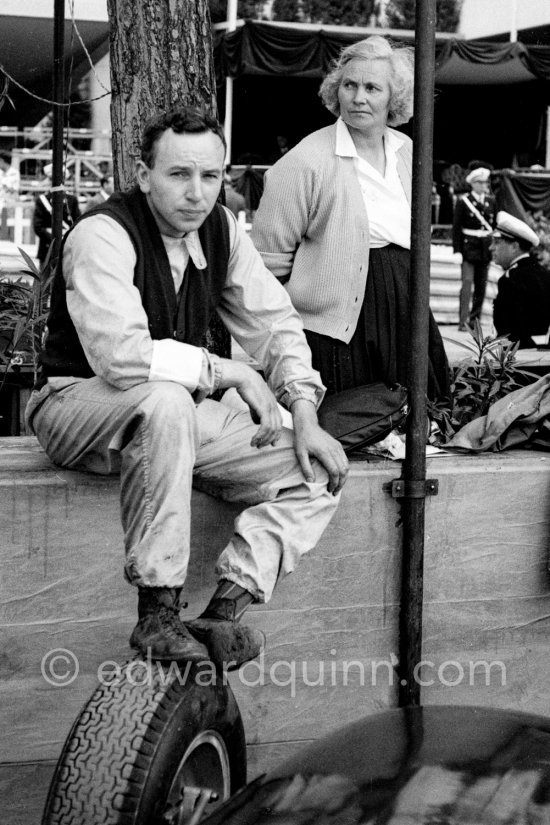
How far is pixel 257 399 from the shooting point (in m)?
3.14

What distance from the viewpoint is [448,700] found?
3.91 meters

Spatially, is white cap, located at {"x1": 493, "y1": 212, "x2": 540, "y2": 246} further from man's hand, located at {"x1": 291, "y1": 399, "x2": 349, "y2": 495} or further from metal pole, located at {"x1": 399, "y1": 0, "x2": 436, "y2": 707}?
man's hand, located at {"x1": 291, "y1": 399, "x2": 349, "y2": 495}

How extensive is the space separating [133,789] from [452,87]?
2535 centimetres

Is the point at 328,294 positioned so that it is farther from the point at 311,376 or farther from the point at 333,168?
the point at 311,376

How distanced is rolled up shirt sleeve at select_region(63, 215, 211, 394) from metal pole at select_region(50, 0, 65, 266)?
2282 mm

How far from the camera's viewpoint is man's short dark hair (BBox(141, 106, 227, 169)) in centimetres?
313

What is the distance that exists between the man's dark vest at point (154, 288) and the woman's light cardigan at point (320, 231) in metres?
0.63

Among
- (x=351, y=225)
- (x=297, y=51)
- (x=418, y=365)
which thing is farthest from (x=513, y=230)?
(x=297, y=51)

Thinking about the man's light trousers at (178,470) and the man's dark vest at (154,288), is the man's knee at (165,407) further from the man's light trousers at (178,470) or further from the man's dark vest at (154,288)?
the man's dark vest at (154,288)

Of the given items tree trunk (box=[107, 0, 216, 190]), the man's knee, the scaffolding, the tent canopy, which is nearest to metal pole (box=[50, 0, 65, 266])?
tree trunk (box=[107, 0, 216, 190])

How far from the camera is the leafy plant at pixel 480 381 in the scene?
14.5 feet

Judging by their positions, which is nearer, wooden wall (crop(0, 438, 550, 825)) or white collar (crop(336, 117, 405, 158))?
wooden wall (crop(0, 438, 550, 825))

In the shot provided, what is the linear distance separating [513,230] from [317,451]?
547 centimetres

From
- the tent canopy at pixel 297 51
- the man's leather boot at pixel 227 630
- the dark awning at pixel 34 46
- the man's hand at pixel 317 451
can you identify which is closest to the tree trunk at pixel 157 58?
the man's hand at pixel 317 451
